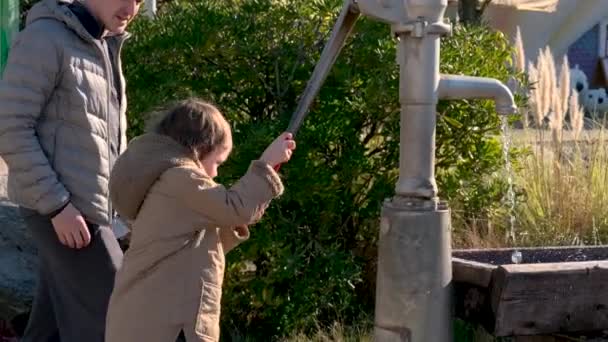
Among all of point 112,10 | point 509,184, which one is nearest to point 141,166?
point 112,10

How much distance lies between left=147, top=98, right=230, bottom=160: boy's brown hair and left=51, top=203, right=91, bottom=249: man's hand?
379mm

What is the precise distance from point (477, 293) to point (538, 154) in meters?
2.75

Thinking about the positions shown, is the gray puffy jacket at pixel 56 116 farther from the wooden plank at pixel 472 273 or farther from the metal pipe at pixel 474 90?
the wooden plank at pixel 472 273

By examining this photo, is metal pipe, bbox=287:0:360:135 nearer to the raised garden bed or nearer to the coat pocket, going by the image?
the coat pocket

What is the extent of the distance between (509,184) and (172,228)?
2278 mm

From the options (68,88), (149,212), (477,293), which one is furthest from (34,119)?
(477,293)

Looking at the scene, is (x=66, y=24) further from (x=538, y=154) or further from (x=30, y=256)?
(x=538, y=154)

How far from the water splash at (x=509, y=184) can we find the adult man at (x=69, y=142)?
1643 mm

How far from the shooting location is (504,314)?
145 inches

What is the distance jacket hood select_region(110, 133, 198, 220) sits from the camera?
3.22m

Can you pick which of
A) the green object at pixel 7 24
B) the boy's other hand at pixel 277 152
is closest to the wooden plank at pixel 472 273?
the boy's other hand at pixel 277 152

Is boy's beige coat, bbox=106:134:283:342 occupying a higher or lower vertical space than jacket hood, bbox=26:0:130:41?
lower

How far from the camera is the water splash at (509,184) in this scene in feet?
14.4

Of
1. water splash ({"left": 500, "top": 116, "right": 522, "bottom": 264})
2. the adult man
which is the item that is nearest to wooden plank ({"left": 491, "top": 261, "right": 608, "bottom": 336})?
water splash ({"left": 500, "top": 116, "right": 522, "bottom": 264})
